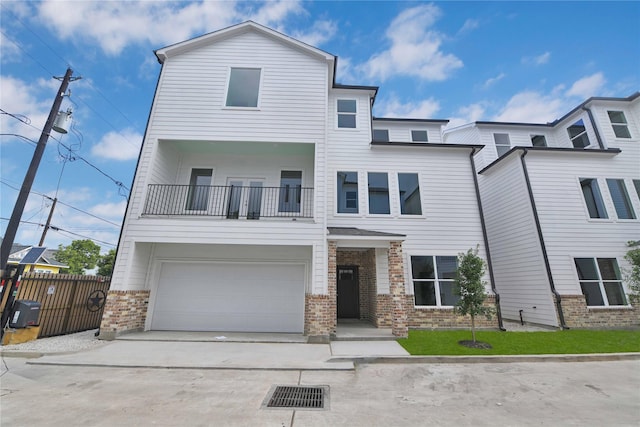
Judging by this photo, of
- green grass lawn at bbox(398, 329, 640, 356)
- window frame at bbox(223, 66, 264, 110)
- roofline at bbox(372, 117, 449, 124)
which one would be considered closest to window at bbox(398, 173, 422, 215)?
roofline at bbox(372, 117, 449, 124)

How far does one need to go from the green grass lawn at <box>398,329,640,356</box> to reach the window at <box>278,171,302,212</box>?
18.4 ft

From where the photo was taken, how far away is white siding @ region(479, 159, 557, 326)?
9281 millimetres

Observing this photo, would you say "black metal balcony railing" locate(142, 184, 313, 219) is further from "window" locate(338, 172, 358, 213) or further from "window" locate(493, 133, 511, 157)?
"window" locate(493, 133, 511, 157)

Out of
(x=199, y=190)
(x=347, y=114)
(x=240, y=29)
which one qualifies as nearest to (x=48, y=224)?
(x=199, y=190)

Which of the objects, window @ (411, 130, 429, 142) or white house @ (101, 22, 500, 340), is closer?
white house @ (101, 22, 500, 340)

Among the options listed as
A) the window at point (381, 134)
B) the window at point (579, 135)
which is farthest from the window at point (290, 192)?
the window at point (579, 135)

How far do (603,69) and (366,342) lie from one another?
14398mm

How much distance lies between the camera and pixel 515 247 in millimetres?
10234

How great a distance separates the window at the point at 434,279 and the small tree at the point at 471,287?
194 centimetres

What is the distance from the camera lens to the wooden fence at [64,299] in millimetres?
7105

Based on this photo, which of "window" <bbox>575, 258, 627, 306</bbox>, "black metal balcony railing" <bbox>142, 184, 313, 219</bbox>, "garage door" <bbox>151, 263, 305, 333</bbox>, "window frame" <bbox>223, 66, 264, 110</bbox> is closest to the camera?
"garage door" <bbox>151, 263, 305, 333</bbox>

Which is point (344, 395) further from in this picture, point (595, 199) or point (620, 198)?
point (620, 198)

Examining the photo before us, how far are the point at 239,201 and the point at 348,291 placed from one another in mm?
5656

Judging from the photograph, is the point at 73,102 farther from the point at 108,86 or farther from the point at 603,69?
the point at 603,69
